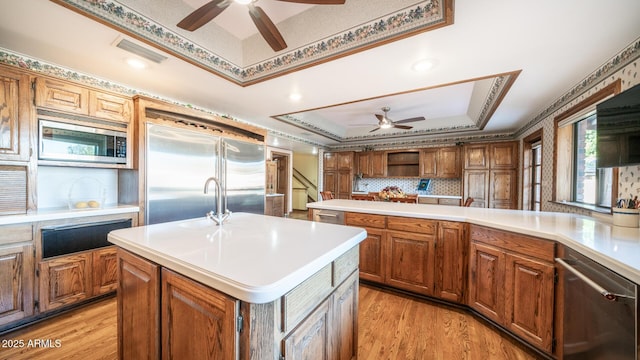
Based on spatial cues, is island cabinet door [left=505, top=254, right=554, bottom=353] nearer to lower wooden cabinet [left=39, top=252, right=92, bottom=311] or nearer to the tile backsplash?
lower wooden cabinet [left=39, top=252, right=92, bottom=311]

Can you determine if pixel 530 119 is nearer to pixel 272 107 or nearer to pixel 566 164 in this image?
pixel 566 164

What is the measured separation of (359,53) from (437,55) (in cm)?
67

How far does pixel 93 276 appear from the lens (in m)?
2.14

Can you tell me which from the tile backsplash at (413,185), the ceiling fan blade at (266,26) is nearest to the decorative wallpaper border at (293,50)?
the ceiling fan blade at (266,26)

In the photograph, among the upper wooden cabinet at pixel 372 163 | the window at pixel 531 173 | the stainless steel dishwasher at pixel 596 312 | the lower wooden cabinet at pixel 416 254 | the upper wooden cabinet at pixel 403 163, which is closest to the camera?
the stainless steel dishwasher at pixel 596 312

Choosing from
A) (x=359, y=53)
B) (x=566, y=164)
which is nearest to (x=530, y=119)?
(x=566, y=164)

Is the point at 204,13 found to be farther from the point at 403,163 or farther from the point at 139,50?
the point at 403,163

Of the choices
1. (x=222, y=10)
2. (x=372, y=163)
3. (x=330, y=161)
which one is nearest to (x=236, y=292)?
(x=222, y=10)

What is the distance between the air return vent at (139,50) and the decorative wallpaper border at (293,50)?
16 cm

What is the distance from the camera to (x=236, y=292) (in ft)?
2.24

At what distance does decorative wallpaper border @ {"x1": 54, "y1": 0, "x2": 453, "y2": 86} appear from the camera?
1522 mm

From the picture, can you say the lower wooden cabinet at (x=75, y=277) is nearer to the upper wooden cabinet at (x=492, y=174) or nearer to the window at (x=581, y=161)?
the window at (x=581, y=161)

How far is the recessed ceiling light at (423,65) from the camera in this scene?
2.06 m

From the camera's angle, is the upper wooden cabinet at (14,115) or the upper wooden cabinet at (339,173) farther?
the upper wooden cabinet at (339,173)
